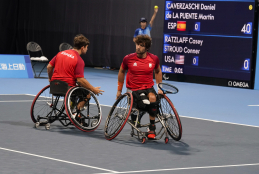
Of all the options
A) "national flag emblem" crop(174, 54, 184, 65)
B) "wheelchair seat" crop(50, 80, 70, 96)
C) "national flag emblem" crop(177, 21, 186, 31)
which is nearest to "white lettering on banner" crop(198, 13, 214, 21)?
"national flag emblem" crop(177, 21, 186, 31)

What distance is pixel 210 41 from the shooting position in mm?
13656

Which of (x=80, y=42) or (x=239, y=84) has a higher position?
(x=80, y=42)

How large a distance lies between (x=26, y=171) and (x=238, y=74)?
9474 millimetres

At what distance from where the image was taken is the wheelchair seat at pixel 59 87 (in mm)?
6742

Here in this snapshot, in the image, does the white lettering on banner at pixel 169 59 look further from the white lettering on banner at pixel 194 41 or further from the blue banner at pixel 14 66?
the blue banner at pixel 14 66

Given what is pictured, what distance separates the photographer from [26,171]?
4664 millimetres

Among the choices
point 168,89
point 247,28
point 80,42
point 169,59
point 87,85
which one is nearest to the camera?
point 168,89

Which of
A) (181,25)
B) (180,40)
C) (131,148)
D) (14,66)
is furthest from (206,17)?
(131,148)

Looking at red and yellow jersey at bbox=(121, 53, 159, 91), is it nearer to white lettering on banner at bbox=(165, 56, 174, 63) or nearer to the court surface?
the court surface

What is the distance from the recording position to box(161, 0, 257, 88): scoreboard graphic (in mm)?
13141

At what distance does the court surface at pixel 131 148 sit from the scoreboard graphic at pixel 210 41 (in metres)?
4.03

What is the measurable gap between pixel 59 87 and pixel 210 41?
25.0 ft

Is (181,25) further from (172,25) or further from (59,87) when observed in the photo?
(59,87)

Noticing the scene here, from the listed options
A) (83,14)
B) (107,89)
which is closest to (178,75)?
(107,89)
